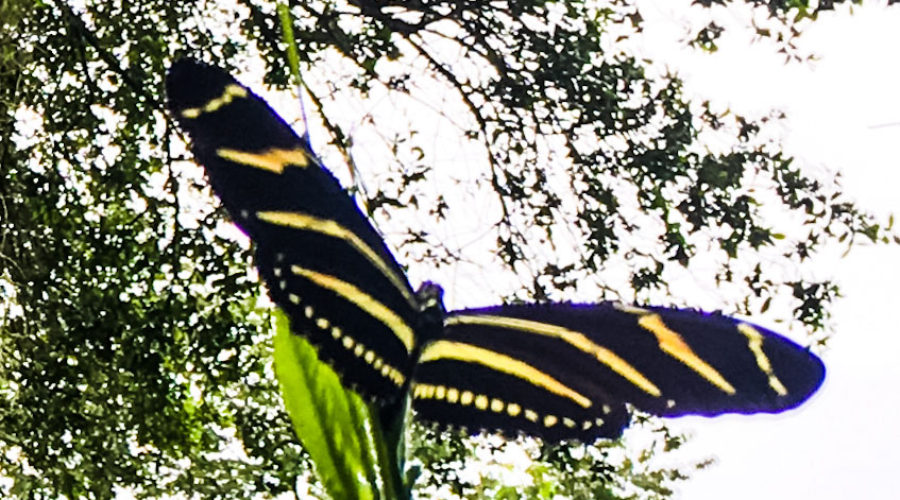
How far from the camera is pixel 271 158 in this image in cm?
37

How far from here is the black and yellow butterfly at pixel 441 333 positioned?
37 cm

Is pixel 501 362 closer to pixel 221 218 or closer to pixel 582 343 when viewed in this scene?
pixel 582 343

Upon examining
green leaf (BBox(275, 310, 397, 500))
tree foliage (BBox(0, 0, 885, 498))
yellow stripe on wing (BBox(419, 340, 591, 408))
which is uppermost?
tree foliage (BBox(0, 0, 885, 498))

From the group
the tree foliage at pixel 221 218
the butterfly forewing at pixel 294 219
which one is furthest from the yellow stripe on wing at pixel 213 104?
the tree foliage at pixel 221 218

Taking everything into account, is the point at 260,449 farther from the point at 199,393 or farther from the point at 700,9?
the point at 700,9

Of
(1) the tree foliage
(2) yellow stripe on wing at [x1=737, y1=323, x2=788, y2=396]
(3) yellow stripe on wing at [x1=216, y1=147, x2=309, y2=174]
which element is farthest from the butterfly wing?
(1) the tree foliage

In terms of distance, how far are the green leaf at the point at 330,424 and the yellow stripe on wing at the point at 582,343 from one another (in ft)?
0.25

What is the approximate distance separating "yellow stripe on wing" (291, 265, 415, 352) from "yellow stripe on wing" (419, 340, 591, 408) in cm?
2

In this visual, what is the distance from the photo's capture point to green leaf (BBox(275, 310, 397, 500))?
0.39m

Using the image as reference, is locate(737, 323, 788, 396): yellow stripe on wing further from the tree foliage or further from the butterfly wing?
the tree foliage

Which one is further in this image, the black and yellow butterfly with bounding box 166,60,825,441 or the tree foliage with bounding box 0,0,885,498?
the tree foliage with bounding box 0,0,885,498

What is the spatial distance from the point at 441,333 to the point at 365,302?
56mm

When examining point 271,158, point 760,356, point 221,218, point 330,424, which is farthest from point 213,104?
point 221,218

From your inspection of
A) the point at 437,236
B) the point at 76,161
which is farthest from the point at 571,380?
the point at 76,161
